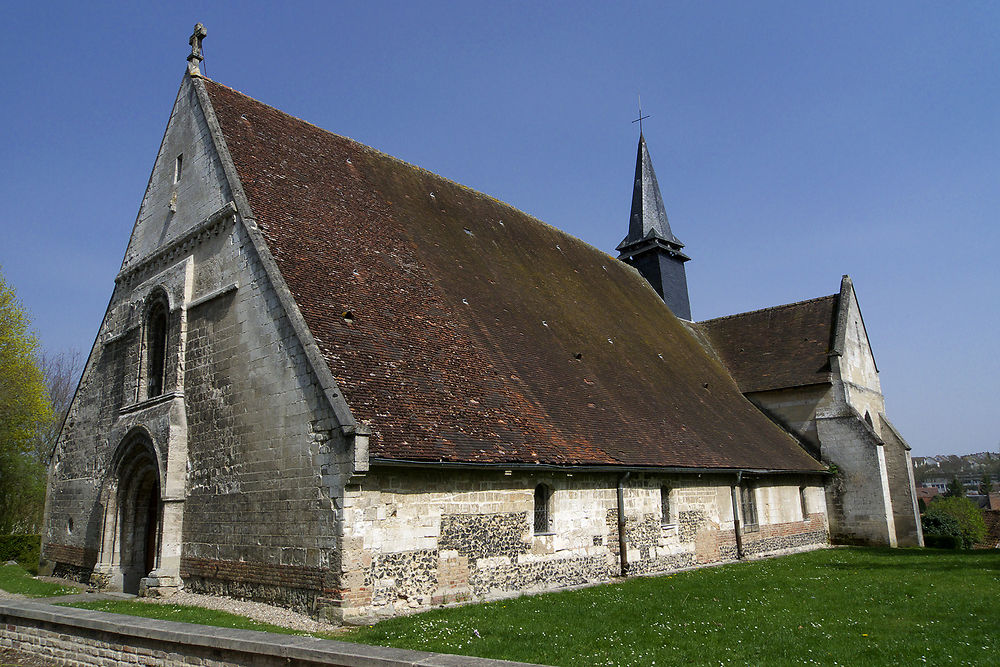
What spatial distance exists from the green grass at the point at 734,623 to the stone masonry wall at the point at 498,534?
0.44 meters

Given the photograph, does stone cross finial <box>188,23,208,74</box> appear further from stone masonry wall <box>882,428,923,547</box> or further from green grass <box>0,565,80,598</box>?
stone masonry wall <box>882,428,923,547</box>

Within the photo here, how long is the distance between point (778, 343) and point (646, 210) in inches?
269

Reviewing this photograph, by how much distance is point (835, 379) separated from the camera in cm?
2033

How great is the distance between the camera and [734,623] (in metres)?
→ 8.21

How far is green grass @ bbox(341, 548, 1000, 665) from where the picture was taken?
22.0 ft

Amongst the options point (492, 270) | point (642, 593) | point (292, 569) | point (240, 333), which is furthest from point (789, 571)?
point (240, 333)

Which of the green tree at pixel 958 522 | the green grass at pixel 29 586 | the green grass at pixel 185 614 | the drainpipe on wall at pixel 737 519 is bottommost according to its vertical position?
the green tree at pixel 958 522

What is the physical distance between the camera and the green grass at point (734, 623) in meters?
6.71

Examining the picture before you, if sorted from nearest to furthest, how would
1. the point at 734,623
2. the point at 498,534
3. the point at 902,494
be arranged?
the point at 734,623 < the point at 498,534 < the point at 902,494

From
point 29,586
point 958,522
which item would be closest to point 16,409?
point 29,586

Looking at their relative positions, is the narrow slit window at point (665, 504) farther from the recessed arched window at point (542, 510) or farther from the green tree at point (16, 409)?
the green tree at point (16, 409)

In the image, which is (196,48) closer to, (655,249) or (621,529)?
(621,529)

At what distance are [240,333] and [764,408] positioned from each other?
15784 mm

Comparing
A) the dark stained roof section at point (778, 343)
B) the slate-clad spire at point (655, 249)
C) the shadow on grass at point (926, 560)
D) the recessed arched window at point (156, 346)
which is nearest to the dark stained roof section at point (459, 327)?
the dark stained roof section at point (778, 343)
